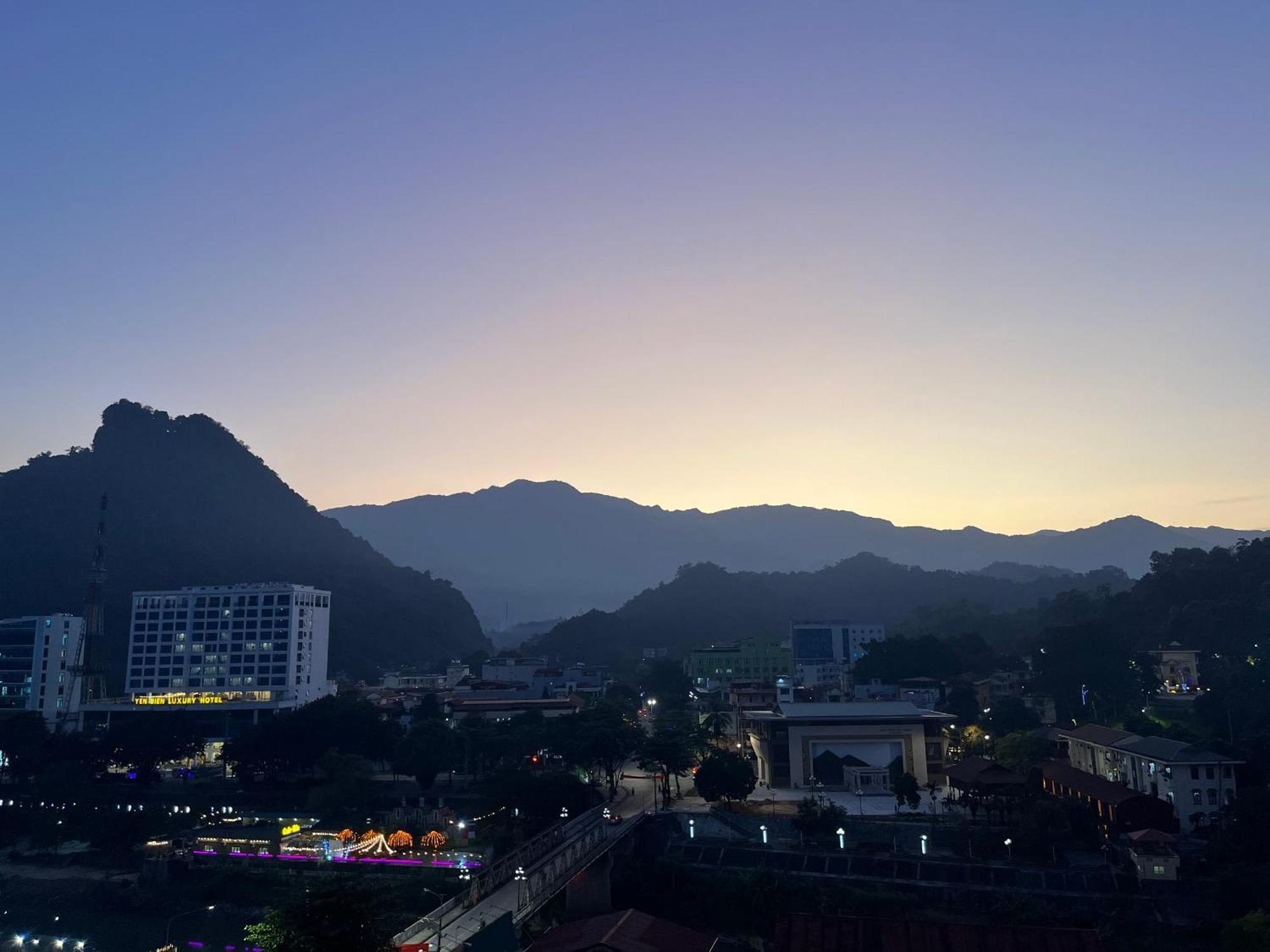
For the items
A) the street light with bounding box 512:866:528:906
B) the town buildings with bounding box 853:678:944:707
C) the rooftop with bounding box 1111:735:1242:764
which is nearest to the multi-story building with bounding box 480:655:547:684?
the town buildings with bounding box 853:678:944:707

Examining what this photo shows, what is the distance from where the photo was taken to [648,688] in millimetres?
111812

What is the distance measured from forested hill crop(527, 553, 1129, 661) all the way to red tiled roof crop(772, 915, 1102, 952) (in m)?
120

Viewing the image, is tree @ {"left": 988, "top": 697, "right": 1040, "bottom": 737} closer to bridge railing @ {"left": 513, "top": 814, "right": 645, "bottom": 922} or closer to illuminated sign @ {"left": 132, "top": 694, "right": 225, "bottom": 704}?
bridge railing @ {"left": 513, "top": 814, "right": 645, "bottom": 922}

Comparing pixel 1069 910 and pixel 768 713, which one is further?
pixel 768 713

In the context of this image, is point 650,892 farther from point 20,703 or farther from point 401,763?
point 20,703

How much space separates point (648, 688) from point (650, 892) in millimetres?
66500

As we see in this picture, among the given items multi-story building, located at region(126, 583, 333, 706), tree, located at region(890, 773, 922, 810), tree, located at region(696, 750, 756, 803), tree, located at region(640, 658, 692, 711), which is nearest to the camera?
tree, located at region(890, 773, 922, 810)

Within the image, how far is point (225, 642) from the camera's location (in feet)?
315

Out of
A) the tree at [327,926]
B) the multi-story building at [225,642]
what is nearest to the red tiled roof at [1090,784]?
the tree at [327,926]

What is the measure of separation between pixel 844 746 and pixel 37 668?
2921 inches

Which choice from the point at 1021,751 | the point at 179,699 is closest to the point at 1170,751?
the point at 1021,751

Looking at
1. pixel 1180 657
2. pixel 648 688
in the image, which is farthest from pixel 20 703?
pixel 1180 657

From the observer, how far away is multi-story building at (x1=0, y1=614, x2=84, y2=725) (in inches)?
3342

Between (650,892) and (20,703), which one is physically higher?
(20,703)
